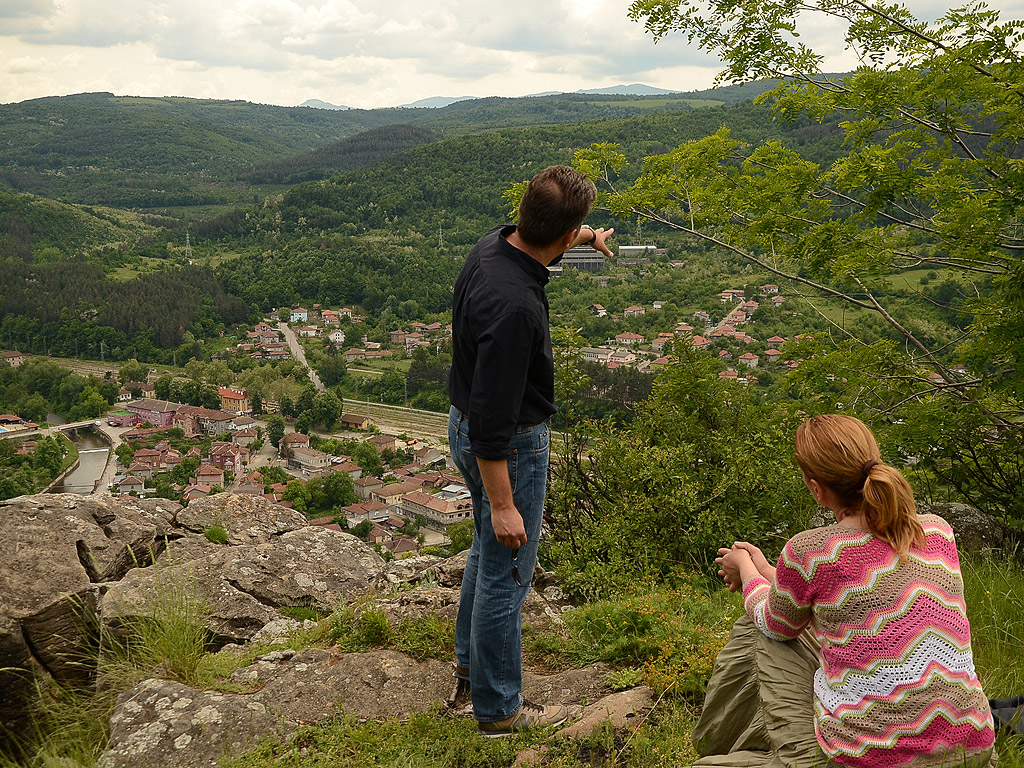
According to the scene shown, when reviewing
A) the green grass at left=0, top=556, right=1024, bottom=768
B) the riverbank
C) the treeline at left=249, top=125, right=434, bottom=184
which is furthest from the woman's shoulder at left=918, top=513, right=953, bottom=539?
the treeline at left=249, top=125, right=434, bottom=184

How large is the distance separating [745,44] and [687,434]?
321 cm

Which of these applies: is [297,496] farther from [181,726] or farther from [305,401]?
[181,726]

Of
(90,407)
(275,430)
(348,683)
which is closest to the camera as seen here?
(348,683)

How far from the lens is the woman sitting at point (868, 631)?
5.05 feet

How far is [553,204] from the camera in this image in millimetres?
2113

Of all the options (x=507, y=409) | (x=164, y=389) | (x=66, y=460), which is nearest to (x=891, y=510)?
(x=507, y=409)

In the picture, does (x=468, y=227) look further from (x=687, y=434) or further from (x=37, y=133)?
(x=37, y=133)

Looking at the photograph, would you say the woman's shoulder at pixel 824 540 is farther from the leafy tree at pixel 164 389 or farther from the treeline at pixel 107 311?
the treeline at pixel 107 311

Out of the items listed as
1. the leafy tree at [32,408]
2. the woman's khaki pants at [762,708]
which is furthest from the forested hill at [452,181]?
the woman's khaki pants at [762,708]

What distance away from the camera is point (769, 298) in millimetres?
45562

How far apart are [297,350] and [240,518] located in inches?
2408

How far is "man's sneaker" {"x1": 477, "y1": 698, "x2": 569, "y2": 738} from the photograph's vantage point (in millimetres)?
2428

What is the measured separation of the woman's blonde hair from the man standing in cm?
82

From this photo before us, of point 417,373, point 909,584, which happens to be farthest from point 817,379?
point 417,373
